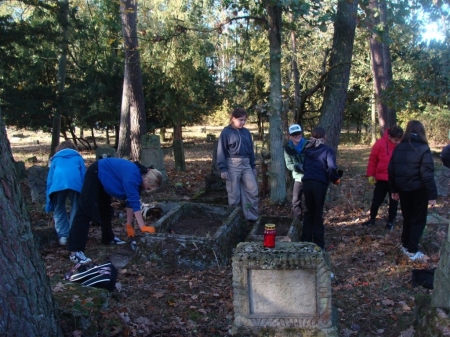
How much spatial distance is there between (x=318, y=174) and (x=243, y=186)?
1.71 meters

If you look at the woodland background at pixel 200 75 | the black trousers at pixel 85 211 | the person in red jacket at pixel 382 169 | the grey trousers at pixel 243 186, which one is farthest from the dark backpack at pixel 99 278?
the person in red jacket at pixel 382 169

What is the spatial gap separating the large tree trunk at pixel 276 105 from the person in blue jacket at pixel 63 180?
11.8ft

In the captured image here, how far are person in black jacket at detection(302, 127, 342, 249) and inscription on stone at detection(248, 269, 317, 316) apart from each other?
2.27 meters

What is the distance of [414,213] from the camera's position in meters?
5.93

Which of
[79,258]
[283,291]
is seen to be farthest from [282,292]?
[79,258]

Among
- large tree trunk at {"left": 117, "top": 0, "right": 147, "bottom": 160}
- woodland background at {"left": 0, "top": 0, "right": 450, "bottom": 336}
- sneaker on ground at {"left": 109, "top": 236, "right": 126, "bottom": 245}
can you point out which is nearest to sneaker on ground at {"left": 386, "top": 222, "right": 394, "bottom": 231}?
woodland background at {"left": 0, "top": 0, "right": 450, "bottom": 336}

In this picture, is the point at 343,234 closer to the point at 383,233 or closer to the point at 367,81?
the point at 383,233

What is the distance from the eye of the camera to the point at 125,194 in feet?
19.3

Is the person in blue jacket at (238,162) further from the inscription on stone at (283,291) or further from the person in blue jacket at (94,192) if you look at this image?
the inscription on stone at (283,291)

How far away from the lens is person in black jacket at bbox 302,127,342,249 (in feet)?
19.6

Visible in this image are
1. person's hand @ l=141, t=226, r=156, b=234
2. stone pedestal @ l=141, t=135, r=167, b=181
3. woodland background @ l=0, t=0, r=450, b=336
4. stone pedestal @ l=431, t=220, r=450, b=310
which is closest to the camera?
woodland background @ l=0, t=0, r=450, b=336

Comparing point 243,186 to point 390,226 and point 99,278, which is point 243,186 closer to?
point 390,226

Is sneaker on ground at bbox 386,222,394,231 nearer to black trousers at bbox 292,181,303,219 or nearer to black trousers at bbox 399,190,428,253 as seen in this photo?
black trousers at bbox 399,190,428,253

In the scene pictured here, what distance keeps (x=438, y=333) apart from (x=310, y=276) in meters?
1.04
